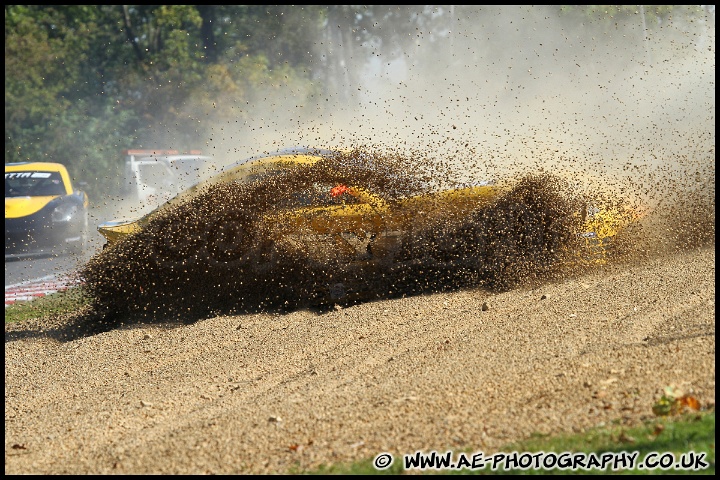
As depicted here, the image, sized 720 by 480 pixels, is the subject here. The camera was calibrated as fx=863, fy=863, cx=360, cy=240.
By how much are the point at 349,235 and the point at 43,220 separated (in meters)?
12.8

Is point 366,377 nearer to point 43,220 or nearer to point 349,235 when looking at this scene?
point 349,235

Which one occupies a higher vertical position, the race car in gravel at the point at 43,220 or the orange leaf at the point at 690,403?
the orange leaf at the point at 690,403

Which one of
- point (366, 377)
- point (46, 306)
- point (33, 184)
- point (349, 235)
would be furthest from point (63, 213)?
point (366, 377)

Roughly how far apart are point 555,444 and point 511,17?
24.2 meters

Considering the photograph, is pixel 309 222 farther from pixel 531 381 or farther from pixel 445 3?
pixel 445 3

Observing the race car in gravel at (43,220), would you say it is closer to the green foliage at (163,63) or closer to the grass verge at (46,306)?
A: the grass verge at (46,306)

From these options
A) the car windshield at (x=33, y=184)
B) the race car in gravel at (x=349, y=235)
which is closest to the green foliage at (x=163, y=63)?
the car windshield at (x=33, y=184)

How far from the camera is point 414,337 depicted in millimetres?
7281

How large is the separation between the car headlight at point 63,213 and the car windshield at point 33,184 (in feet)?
2.78

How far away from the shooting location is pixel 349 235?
911 centimetres

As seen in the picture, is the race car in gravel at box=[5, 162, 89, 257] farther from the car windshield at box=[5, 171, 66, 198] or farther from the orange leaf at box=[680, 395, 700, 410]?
the orange leaf at box=[680, 395, 700, 410]

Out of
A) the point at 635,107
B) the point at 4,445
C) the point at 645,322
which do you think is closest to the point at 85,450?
the point at 4,445

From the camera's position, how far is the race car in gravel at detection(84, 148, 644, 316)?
8.94 meters

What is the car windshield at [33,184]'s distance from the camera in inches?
811
